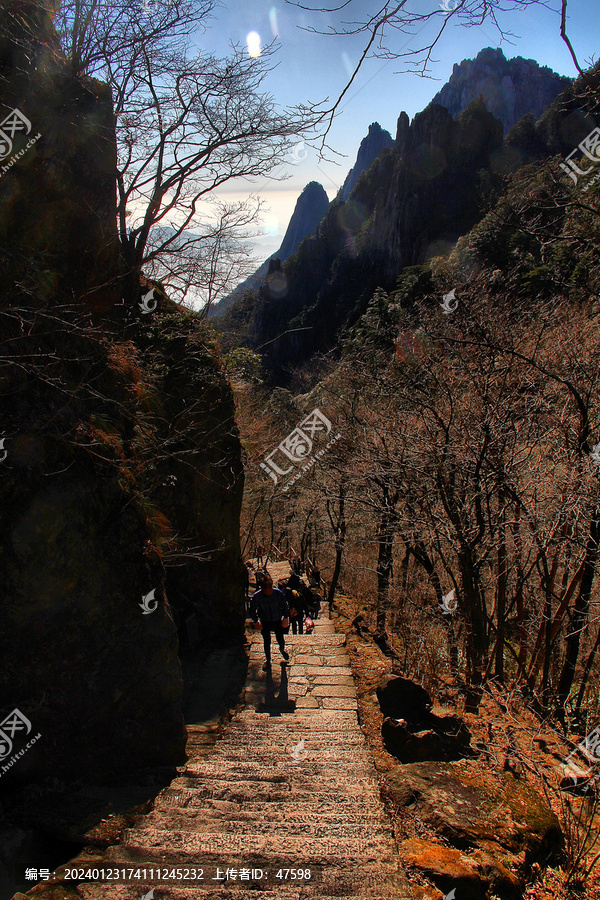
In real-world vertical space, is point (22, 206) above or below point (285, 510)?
above

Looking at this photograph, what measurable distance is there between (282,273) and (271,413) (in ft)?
155

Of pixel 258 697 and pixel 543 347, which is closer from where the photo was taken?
pixel 258 697

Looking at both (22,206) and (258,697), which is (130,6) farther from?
(258,697)

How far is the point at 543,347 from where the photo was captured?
8578 mm

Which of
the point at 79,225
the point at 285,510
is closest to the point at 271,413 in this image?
the point at 285,510

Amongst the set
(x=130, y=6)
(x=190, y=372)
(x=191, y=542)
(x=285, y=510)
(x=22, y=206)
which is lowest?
(x=285, y=510)
